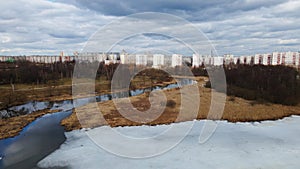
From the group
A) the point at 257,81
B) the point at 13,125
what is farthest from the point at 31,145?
the point at 257,81

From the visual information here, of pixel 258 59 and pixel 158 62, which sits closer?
pixel 158 62

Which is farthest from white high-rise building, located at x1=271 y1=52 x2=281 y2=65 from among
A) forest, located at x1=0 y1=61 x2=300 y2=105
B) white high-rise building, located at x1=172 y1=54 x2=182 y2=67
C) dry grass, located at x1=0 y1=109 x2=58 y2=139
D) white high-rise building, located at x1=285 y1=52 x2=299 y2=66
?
dry grass, located at x1=0 y1=109 x2=58 y2=139

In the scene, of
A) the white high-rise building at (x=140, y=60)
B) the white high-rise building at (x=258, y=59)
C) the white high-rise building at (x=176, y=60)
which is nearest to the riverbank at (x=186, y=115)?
the white high-rise building at (x=140, y=60)

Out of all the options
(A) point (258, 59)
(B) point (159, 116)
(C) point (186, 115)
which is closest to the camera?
(C) point (186, 115)

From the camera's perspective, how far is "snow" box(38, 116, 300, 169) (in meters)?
5.80

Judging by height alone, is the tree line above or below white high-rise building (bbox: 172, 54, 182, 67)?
below

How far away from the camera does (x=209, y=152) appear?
657 cm

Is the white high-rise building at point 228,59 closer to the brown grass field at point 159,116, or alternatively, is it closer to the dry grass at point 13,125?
the brown grass field at point 159,116

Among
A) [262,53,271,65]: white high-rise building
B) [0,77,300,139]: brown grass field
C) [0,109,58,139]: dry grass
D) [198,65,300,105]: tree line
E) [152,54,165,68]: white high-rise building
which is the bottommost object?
[0,109,58,139]: dry grass

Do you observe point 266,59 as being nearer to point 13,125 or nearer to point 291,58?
point 291,58

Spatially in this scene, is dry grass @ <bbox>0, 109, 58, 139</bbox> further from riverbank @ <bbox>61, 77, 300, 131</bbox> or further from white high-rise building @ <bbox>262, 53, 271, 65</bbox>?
white high-rise building @ <bbox>262, 53, 271, 65</bbox>

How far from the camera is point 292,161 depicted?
580cm

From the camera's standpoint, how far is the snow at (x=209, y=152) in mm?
5801

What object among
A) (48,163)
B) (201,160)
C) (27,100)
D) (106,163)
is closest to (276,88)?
(201,160)
